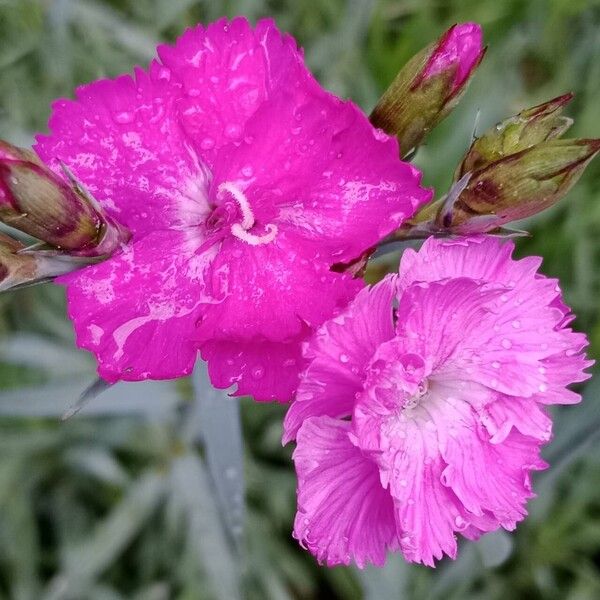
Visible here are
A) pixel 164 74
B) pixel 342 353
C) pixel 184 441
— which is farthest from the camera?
pixel 184 441

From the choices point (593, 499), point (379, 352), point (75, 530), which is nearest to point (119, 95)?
point (379, 352)

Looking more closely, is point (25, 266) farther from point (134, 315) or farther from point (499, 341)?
point (499, 341)

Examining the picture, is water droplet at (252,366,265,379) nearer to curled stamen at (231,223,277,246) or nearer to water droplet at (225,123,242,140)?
curled stamen at (231,223,277,246)

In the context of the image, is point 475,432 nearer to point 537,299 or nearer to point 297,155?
point 537,299

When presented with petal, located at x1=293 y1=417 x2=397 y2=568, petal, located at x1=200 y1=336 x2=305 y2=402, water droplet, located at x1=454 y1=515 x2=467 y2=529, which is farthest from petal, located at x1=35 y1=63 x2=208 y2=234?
water droplet, located at x1=454 y1=515 x2=467 y2=529

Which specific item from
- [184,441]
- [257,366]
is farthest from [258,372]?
[184,441]

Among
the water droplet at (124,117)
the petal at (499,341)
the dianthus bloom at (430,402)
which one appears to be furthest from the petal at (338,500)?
the water droplet at (124,117)

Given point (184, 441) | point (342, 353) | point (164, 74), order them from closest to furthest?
1. point (342, 353)
2. point (164, 74)
3. point (184, 441)
